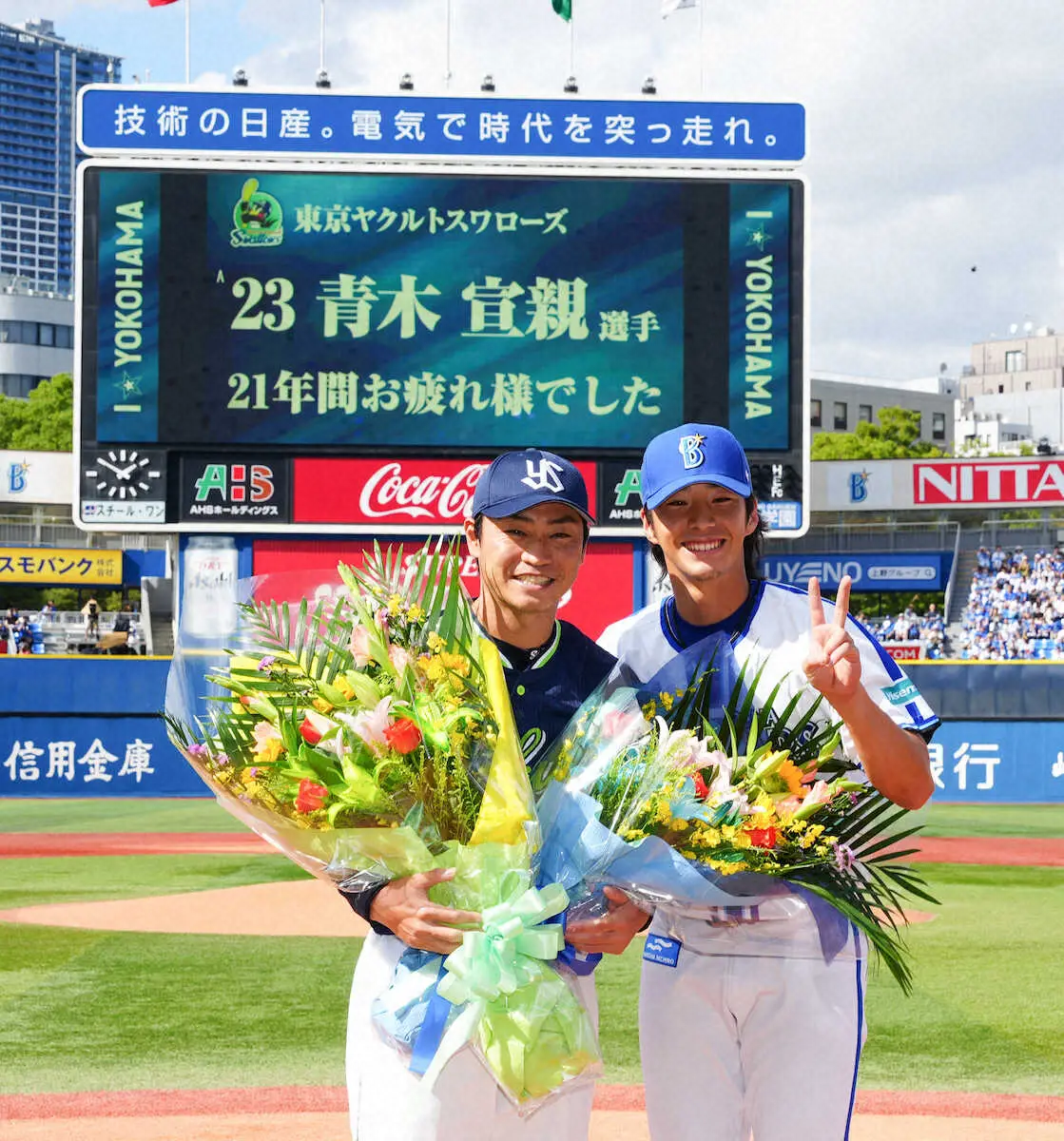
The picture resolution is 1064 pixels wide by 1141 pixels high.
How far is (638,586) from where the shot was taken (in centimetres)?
1659

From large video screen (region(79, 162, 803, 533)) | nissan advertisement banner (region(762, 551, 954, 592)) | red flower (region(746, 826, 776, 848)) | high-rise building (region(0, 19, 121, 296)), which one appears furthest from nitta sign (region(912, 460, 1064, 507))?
high-rise building (region(0, 19, 121, 296))

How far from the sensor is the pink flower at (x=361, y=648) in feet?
8.32

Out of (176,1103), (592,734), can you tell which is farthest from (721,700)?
(176,1103)

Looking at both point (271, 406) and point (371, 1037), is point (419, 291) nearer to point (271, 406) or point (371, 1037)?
point (271, 406)

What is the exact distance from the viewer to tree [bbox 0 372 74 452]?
46.2 meters

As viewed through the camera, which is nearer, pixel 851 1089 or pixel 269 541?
pixel 851 1089

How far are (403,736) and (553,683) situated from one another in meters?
0.55

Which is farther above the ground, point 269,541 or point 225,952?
point 269,541

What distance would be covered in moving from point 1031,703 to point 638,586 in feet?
15.3

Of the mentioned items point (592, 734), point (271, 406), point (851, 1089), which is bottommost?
point (851, 1089)

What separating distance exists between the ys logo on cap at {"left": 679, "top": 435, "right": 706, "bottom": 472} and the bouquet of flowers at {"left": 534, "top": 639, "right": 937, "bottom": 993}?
0.38 meters

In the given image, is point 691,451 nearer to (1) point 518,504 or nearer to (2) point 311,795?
(1) point 518,504

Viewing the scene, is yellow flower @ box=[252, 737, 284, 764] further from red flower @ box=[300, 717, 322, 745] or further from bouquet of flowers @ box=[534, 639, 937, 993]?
bouquet of flowers @ box=[534, 639, 937, 993]

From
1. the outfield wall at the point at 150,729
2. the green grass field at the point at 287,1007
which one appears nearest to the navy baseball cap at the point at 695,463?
the green grass field at the point at 287,1007
